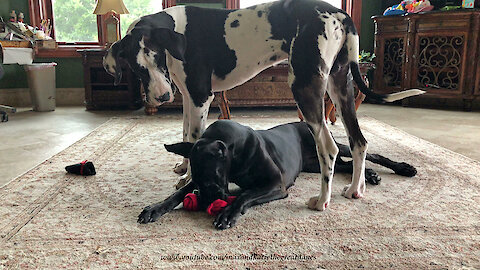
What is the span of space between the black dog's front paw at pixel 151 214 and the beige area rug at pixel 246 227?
0.04 metres

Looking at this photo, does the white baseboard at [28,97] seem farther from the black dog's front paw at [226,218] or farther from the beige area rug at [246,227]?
the black dog's front paw at [226,218]

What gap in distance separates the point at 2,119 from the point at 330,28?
3696mm

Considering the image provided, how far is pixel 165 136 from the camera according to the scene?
10.7ft

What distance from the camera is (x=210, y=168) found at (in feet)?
4.82

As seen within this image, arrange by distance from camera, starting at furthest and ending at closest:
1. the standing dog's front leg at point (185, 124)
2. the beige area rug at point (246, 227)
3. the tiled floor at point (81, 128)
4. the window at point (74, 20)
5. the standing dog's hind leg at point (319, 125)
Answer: the window at point (74, 20) < the tiled floor at point (81, 128) < the standing dog's front leg at point (185, 124) < the standing dog's hind leg at point (319, 125) < the beige area rug at point (246, 227)

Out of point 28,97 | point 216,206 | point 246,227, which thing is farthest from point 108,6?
point 246,227

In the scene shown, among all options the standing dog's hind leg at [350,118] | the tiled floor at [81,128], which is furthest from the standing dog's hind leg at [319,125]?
the tiled floor at [81,128]

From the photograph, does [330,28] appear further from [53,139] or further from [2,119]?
[2,119]

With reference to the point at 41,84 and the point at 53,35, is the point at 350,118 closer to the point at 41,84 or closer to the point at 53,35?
the point at 41,84

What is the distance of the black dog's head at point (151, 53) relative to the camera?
1718 mm

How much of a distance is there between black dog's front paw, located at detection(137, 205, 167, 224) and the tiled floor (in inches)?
39.2

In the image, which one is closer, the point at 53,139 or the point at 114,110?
the point at 53,139

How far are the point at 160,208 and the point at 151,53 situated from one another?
26.7 inches

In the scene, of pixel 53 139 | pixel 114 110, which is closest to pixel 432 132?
pixel 53 139
